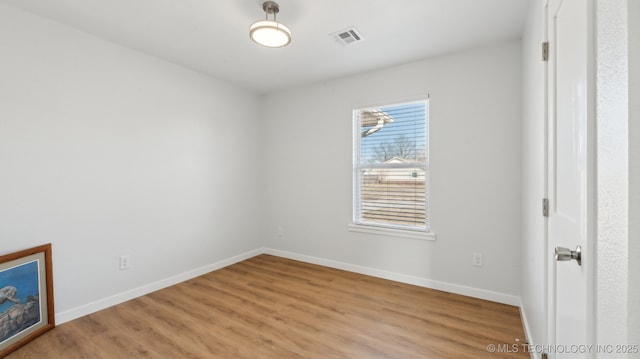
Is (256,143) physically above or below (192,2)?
below

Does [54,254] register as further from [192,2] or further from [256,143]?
[256,143]

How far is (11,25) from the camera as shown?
2043mm

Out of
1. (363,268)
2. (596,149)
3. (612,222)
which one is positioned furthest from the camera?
(363,268)

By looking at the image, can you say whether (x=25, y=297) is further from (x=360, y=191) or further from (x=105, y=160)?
(x=360, y=191)

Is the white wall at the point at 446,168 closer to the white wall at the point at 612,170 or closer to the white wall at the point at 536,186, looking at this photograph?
the white wall at the point at 536,186

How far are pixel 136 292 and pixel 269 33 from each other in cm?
283

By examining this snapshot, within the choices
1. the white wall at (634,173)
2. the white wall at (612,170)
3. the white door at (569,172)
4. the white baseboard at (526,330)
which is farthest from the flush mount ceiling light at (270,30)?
the white baseboard at (526,330)

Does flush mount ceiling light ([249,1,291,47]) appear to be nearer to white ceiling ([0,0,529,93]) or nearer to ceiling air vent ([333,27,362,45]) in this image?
white ceiling ([0,0,529,93])

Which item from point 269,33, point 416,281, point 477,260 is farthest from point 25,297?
point 477,260

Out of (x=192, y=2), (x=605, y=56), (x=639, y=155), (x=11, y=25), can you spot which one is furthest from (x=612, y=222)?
(x=11, y=25)

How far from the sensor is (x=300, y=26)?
92.7 inches

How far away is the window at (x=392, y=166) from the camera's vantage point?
3.10 meters

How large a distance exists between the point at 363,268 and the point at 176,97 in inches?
121

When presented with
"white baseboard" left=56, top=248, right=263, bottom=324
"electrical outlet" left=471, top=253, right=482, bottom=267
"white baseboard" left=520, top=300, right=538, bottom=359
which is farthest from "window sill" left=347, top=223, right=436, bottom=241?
"white baseboard" left=56, top=248, right=263, bottom=324
